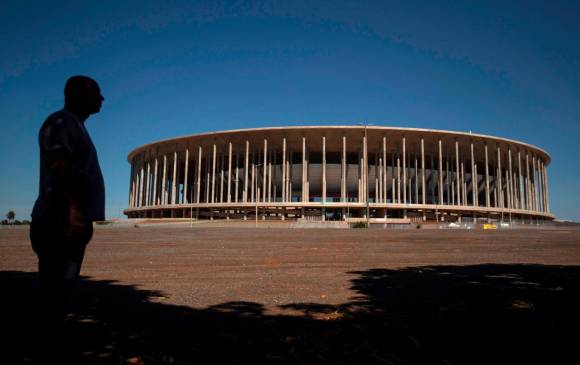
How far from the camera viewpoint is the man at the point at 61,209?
253 cm

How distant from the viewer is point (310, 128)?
183ft

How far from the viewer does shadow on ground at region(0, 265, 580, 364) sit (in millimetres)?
2717

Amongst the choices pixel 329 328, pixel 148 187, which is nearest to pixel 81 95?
pixel 329 328

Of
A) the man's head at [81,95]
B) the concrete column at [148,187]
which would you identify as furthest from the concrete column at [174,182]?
the man's head at [81,95]

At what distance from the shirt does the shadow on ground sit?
3.42 feet

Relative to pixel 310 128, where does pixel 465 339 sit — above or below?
below

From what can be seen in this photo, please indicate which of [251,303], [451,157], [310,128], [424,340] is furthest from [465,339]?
[451,157]

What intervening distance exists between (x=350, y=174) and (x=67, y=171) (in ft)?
201

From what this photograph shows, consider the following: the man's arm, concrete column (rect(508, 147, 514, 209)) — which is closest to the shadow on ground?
the man's arm

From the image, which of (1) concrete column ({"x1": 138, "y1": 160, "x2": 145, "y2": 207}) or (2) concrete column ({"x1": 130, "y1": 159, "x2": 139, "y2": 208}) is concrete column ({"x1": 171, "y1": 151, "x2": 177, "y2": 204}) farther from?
(2) concrete column ({"x1": 130, "y1": 159, "x2": 139, "y2": 208})

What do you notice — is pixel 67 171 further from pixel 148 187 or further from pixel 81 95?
pixel 148 187

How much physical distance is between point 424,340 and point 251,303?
2.05 metres

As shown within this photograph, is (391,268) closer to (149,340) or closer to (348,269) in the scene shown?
(348,269)

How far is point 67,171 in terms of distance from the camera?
252 cm
